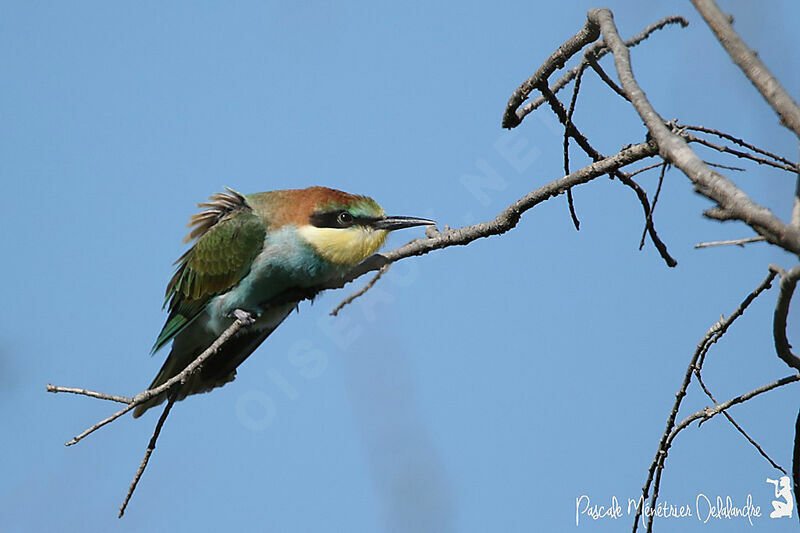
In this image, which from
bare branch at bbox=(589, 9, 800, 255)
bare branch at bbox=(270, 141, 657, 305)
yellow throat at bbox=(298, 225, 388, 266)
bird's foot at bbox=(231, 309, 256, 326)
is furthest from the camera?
bird's foot at bbox=(231, 309, 256, 326)

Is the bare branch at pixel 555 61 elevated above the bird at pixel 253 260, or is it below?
below

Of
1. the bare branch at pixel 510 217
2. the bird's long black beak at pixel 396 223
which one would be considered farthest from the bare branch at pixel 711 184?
the bird's long black beak at pixel 396 223

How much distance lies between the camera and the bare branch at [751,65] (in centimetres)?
116

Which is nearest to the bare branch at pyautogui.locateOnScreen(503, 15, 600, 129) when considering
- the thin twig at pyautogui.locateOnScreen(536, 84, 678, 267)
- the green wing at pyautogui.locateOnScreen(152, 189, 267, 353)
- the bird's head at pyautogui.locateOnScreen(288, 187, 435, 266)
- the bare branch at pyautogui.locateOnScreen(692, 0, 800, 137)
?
the thin twig at pyautogui.locateOnScreen(536, 84, 678, 267)

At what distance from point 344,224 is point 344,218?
31mm

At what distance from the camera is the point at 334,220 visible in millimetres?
3682

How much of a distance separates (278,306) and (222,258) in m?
0.33

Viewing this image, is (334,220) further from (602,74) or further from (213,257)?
(602,74)

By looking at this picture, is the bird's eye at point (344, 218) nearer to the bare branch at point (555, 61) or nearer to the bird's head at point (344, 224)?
the bird's head at point (344, 224)

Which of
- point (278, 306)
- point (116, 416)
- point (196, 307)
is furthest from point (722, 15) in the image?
point (196, 307)

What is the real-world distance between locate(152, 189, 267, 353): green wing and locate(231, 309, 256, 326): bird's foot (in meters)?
0.12

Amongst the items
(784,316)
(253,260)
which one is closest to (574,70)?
(784,316)

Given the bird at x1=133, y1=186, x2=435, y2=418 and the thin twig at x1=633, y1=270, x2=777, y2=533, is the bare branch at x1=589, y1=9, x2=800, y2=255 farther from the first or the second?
the bird at x1=133, y1=186, x2=435, y2=418

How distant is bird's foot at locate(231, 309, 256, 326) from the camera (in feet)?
12.4
